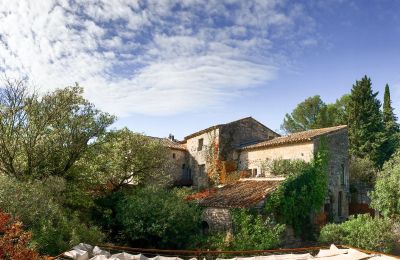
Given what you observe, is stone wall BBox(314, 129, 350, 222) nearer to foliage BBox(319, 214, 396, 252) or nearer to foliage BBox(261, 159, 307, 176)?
foliage BBox(261, 159, 307, 176)

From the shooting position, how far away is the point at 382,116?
133 ft

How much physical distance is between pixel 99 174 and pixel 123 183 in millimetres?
3136

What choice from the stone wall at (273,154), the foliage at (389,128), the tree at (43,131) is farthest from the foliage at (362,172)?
the tree at (43,131)

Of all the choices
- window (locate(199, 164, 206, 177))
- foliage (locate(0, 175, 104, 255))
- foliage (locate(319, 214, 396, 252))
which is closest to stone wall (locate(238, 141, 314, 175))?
window (locate(199, 164, 206, 177))

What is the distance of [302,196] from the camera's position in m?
23.6

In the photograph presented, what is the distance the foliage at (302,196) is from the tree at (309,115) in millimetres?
23504

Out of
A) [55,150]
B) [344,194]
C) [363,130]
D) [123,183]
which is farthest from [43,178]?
[363,130]

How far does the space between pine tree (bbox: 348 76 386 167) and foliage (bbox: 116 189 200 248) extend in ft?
74.4

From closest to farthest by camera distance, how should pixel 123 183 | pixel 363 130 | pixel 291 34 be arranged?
1. pixel 291 34
2. pixel 123 183
3. pixel 363 130

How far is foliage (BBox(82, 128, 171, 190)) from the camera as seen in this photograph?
26109 mm

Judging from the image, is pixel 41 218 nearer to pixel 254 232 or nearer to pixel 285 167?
pixel 254 232

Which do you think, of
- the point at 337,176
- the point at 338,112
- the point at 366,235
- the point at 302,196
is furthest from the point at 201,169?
the point at 338,112

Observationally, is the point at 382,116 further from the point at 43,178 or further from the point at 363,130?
the point at 43,178

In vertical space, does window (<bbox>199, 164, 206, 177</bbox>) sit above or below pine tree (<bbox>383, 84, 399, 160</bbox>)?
below
